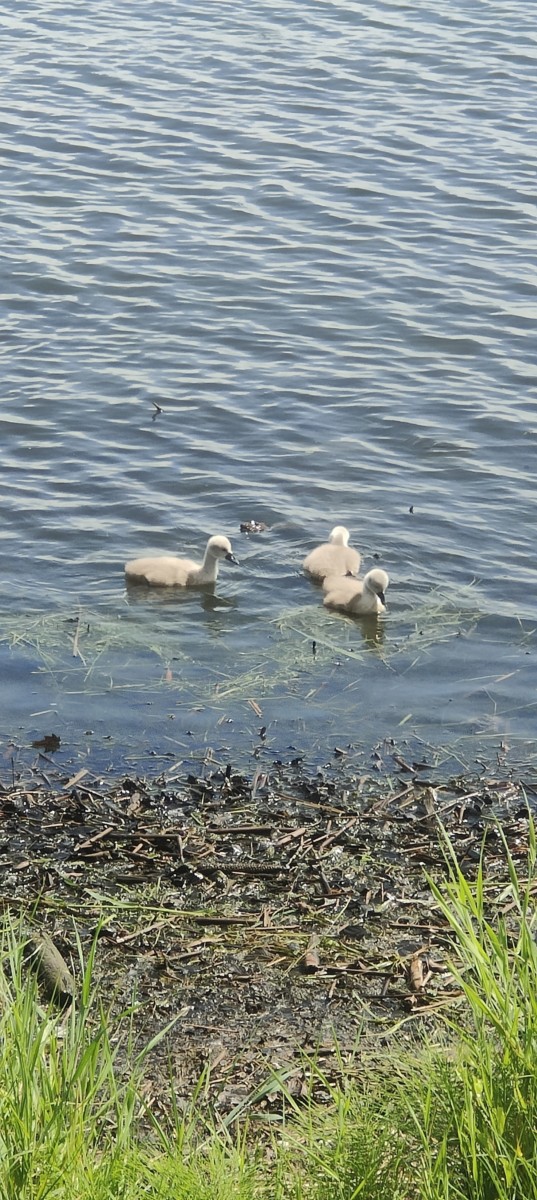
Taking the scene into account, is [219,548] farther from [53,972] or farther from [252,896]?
[53,972]

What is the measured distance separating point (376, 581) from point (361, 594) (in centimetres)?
14

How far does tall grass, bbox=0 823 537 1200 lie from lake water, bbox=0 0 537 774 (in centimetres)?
324

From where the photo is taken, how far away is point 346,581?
873cm

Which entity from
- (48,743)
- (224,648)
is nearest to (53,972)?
(48,743)

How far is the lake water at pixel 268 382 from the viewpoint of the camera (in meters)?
7.90

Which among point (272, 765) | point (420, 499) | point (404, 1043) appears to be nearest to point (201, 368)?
point (420, 499)

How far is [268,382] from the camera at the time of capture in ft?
38.4

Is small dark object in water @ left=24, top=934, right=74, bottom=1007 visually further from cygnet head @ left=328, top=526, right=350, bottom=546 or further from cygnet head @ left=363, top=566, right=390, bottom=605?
cygnet head @ left=328, top=526, right=350, bottom=546

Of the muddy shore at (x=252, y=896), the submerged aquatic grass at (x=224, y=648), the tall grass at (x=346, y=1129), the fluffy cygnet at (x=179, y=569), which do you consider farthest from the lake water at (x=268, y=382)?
the tall grass at (x=346, y=1129)

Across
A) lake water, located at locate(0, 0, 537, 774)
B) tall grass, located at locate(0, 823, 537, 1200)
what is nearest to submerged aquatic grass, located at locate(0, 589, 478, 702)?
lake water, located at locate(0, 0, 537, 774)

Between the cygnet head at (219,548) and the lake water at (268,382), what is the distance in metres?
0.25

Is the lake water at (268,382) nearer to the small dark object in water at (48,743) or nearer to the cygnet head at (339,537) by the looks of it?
the small dark object in water at (48,743)

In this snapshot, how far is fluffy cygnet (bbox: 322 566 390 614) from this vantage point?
28.2 feet

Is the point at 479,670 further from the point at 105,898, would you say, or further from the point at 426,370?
the point at 426,370
